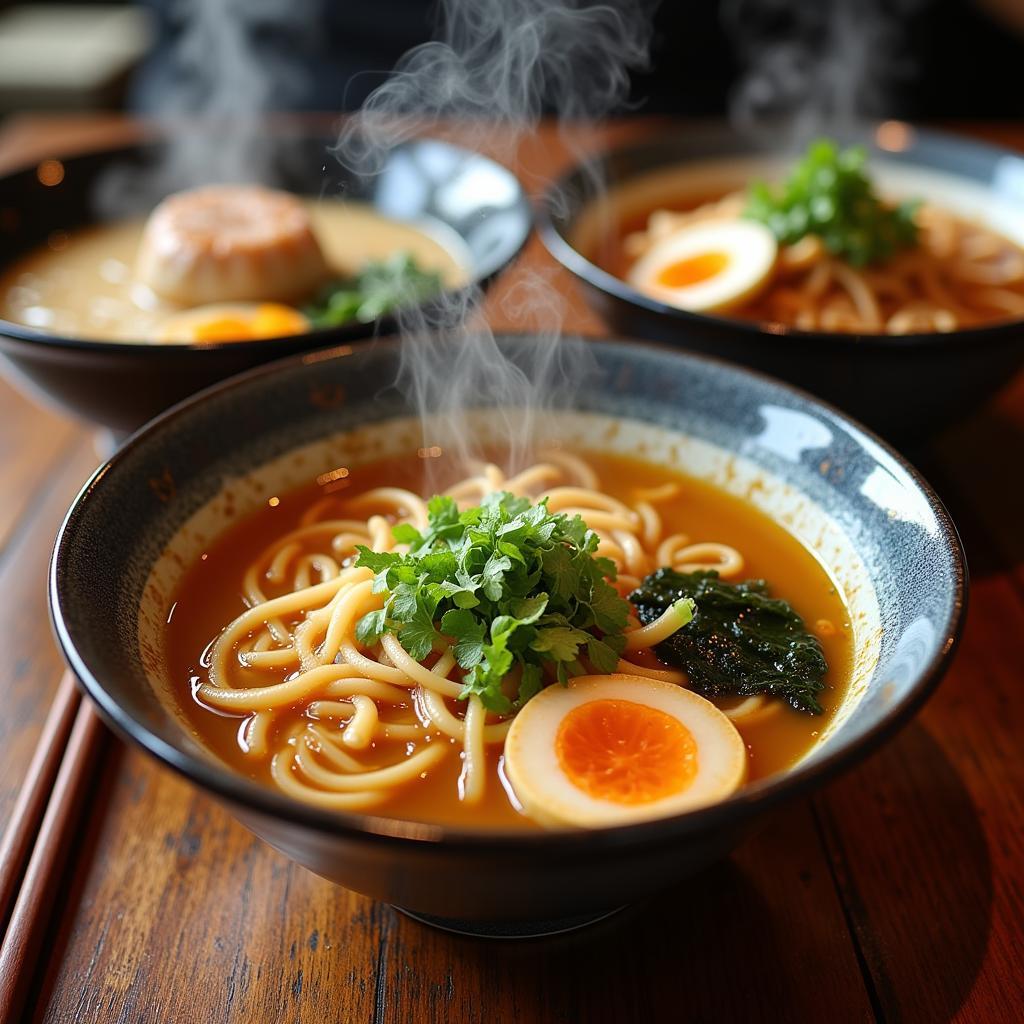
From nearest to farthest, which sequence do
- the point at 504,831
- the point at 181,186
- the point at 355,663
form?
the point at 504,831 → the point at 355,663 → the point at 181,186

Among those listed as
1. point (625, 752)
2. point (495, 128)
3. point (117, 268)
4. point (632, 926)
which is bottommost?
point (495, 128)

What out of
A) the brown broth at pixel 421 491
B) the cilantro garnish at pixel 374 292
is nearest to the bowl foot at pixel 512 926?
the brown broth at pixel 421 491

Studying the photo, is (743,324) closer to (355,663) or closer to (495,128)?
(355,663)

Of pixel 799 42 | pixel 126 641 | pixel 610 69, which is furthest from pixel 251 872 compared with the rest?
pixel 799 42

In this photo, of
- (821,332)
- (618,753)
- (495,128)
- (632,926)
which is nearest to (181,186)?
(495,128)

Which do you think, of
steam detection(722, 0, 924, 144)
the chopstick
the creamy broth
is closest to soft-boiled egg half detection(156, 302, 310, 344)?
the creamy broth

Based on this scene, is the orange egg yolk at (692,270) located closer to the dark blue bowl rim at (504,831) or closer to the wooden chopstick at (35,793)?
the dark blue bowl rim at (504,831)
